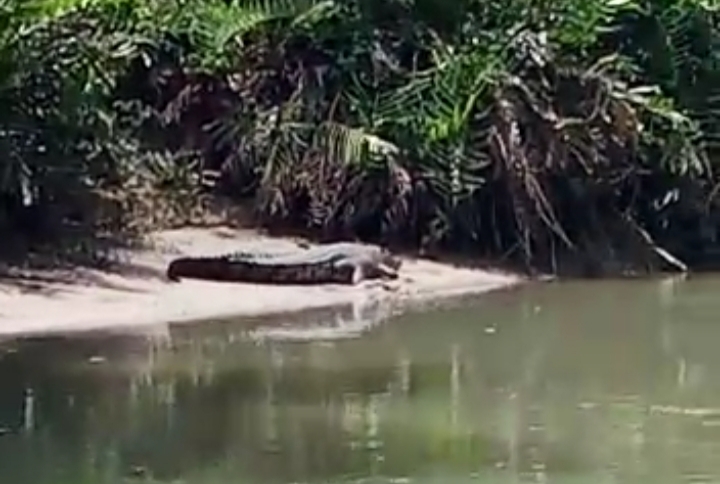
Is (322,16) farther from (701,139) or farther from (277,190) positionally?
(701,139)

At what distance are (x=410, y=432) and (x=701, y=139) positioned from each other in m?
10.1

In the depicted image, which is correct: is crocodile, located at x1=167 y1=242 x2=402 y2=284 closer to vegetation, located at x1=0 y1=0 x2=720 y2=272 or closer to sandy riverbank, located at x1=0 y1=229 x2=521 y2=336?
sandy riverbank, located at x1=0 y1=229 x2=521 y2=336

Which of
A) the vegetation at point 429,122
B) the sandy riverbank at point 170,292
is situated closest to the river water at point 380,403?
the sandy riverbank at point 170,292

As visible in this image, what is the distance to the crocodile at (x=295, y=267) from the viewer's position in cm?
1605

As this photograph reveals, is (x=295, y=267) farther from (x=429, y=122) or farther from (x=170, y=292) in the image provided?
(x=429, y=122)

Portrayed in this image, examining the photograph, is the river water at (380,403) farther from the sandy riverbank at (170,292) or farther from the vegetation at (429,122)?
the vegetation at (429,122)

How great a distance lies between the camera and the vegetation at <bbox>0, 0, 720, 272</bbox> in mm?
17750

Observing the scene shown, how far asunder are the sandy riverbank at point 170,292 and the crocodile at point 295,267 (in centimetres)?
13

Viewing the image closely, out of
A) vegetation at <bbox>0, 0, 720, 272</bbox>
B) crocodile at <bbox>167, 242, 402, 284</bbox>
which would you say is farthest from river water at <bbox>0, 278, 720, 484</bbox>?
vegetation at <bbox>0, 0, 720, 272</bbox>

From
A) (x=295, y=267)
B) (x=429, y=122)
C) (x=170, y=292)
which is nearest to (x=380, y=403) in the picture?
(x=170, y=292)

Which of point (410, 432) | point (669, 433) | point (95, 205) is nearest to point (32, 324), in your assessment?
point (95, 205)

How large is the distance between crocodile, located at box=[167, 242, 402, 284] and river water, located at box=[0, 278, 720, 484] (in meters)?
1.49

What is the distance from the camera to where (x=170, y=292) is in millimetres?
15344

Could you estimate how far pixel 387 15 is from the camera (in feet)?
61.0
